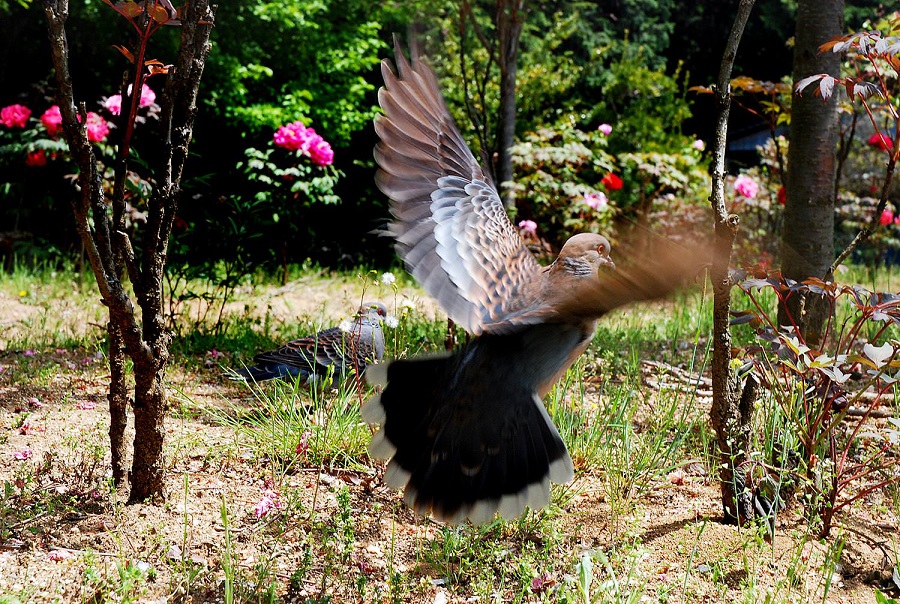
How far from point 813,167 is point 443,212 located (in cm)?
208

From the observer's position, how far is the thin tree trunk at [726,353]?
2453 millimetres

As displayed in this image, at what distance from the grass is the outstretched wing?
467mm

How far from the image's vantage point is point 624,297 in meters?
1.63

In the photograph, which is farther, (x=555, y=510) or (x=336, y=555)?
(x=555, y=510)

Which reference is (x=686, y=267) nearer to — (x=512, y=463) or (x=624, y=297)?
(x=624, y=297)

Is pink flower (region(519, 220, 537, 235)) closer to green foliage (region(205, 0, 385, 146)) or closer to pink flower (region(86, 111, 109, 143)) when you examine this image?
green foliage (region(205, 0, 385, 146))

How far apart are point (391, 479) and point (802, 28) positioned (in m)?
3.07

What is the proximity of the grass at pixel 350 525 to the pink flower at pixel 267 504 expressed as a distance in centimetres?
1

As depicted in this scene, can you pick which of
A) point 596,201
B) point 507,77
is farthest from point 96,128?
point 596,201

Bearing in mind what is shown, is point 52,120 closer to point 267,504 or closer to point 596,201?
point 596,201

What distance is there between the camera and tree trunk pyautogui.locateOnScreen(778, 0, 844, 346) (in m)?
3.77

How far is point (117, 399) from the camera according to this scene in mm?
2387

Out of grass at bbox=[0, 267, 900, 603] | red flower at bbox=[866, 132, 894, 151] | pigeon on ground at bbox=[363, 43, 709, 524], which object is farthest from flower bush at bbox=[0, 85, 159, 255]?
red flower at bbox=[866, 132, 894, 151]

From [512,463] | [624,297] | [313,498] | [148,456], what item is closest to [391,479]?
[512,463]
